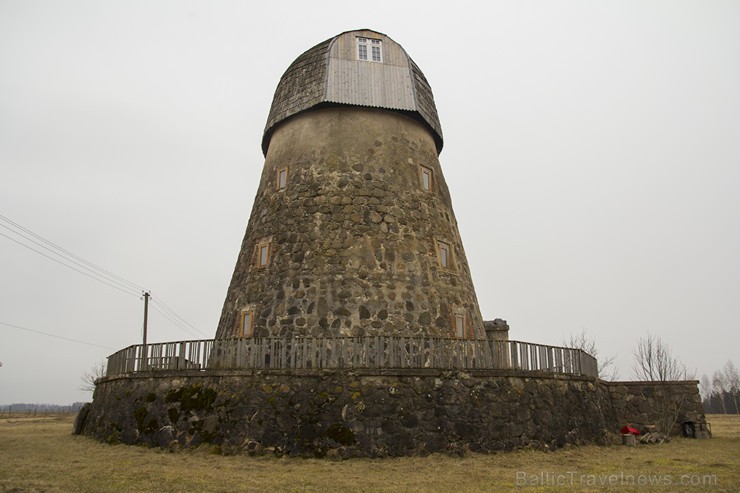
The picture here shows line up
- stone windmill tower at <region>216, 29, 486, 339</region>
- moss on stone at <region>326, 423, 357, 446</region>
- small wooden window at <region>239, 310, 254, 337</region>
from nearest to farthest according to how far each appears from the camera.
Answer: moss on stone at <region>326, 423, 357, 446</region>
stone windmill tower at <region>216, 29, 486, 339</region>
small wooden window at <region>239, 310, 254, 337</region>

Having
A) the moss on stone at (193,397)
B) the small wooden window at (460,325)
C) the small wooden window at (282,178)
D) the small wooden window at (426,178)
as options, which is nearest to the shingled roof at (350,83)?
the small wooden window at (426,178)

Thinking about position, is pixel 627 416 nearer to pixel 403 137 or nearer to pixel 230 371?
pixel 403 137

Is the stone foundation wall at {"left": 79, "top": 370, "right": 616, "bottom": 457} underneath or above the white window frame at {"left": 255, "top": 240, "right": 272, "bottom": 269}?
underneath

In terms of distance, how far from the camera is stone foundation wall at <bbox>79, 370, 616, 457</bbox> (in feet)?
45.0

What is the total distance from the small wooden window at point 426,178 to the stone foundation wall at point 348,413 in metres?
8.16

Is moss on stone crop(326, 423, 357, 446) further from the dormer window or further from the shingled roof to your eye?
the dormer window

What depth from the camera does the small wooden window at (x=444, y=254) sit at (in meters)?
19.8

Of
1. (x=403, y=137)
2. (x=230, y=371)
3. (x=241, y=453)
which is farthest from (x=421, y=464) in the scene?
(x=403, y=137)

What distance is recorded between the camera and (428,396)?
14.3 metres

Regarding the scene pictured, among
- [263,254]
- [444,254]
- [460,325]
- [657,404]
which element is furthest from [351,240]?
[657,404]

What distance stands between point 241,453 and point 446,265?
31.2ft

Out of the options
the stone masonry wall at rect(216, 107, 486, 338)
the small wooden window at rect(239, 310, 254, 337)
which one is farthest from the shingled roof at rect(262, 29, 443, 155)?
the small wooden window at rect(239, 310, 254, 337)

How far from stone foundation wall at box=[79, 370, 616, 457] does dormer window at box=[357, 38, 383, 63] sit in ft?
41.9

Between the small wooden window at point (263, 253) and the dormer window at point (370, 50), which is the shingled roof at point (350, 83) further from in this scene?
the small wooden window at point (263, 253)
